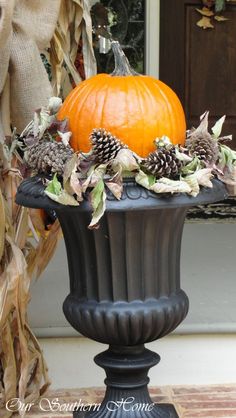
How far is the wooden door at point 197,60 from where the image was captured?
5812 mm

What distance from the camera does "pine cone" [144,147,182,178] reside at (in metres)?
1.95

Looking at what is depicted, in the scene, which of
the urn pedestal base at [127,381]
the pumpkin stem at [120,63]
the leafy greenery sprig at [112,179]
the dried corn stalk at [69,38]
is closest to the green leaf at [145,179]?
the leafy greenery sprig at [112,179]

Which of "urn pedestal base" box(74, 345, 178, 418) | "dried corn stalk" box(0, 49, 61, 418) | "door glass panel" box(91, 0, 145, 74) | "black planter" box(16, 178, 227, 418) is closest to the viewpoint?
"black planter" box(16, 178, 227, 418)

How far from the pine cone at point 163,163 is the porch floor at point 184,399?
1.01 meters

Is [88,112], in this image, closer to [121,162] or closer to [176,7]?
[121,162]

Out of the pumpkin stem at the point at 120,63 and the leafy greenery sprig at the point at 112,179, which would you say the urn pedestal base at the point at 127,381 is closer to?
the leafy greenery sprig at the point at 112,179

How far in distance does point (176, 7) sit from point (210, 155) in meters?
3.89

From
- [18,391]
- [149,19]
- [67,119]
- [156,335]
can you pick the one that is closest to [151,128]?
[67,119]

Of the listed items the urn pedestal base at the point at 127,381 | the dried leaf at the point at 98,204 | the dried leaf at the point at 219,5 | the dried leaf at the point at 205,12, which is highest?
the dried leaf at the point at 219,5

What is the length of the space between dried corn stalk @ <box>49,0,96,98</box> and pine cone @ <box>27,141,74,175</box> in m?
0.63

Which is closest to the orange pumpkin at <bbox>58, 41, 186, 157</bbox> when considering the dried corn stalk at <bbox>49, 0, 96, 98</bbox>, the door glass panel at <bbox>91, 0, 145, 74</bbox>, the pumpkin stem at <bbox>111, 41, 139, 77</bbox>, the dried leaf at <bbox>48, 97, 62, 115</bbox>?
the pumpkin stem at <bbox>111, 41, 139, 77</bbox>

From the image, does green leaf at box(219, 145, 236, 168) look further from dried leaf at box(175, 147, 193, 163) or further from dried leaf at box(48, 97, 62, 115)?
dried leaf at box(48, 97, 62, 115)

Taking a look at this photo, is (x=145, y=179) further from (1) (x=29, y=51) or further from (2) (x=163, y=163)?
(1) (x=29, y=51)

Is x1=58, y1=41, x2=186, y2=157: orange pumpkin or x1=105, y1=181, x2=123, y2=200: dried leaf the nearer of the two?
x1=105, y1=181, x2=123, y2=200: dried leaf
